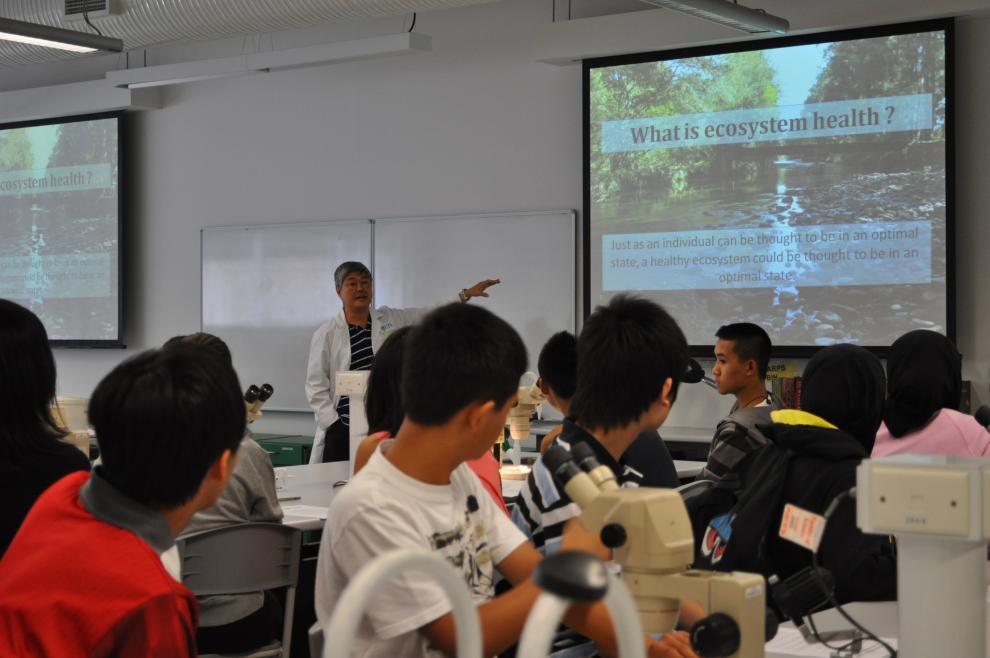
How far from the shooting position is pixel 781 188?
5938 millimetres

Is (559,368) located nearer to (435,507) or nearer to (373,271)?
(435,507)

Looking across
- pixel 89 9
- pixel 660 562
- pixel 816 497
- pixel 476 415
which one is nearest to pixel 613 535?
pixel 660 562

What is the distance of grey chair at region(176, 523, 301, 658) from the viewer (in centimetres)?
301

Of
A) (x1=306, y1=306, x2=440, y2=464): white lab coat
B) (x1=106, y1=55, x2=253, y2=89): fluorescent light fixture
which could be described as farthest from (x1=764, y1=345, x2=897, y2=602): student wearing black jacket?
(x1=106, y1=55, x2=253, y2=89): fluorescent light fixture

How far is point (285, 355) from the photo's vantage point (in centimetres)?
755

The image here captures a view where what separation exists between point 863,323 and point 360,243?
311 centimetres

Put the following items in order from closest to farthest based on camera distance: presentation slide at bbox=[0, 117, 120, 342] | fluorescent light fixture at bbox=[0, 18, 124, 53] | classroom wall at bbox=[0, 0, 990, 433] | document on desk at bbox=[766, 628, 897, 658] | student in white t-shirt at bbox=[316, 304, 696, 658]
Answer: student in white t-shirt at bbox=[316, 304, 696, 658] → document on desk at bbox=[766, 628, 897, 658] → fluorescent light fixture at bbox=[0, 18, 124, 53] → classroom wall at bbox=[0, 0, 990, 433] → presentation slide at bbox=[0, 117, 120, 342]

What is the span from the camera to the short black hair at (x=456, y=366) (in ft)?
5.60

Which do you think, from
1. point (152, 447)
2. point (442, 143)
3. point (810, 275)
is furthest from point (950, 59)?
point (152, 447)

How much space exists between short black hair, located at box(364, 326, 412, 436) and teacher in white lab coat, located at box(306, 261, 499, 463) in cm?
305

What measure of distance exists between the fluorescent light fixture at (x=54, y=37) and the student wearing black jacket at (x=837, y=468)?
407 centimetres

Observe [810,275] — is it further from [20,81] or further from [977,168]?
[20,81]

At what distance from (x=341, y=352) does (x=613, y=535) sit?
4.93 metres

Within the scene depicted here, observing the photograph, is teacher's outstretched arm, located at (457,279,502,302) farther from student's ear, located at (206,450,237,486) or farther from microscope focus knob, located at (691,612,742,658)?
microscope focus knob, located at (691,612,742,658)
